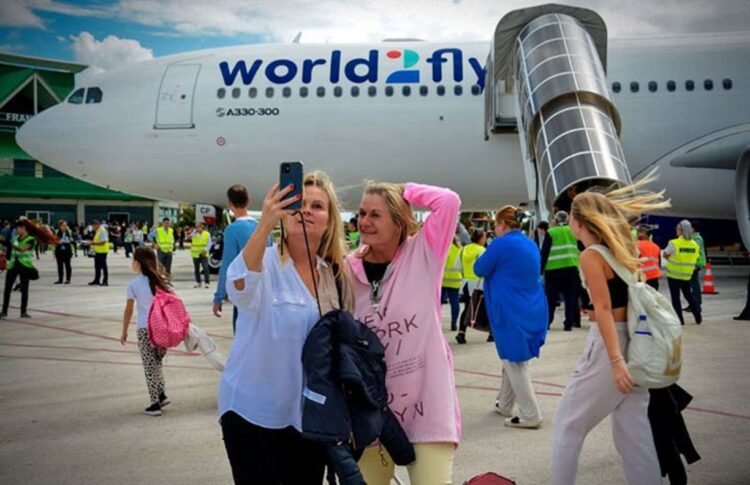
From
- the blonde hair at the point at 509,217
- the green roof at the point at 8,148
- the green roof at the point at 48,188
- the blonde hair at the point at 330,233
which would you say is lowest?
the blonde hair at the point at 330,233

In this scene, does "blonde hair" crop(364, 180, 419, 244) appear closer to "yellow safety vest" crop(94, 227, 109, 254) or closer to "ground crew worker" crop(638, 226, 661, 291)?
"ground crew worker" crop(638, 226, 661, 291)

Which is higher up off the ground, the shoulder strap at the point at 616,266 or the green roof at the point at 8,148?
the green roof at the point at 8,148

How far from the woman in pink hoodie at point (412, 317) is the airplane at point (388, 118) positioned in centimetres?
1291

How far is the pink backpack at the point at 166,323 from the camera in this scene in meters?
5.92

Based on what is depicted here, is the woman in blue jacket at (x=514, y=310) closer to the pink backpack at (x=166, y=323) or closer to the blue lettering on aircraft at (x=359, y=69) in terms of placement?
the pink backpack at (x=166, y=323)

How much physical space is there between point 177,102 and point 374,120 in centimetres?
447

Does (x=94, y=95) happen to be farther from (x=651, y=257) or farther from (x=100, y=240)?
(x=651, y=257)

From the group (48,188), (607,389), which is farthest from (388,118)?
(48,188)

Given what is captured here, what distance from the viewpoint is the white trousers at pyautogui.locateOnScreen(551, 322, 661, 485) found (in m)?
3.59

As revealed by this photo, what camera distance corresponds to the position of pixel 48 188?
186ft

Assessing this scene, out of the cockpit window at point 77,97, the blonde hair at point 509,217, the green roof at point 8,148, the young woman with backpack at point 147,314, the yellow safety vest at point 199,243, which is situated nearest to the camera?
the young woman with backpack at point 147,314

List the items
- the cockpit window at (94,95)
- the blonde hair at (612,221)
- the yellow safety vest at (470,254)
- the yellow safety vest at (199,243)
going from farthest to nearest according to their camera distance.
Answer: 1. the yellow safety vest at (199,243)
2. the cockpit window at (94,95)
3. the yellow safety vest at (470,254)
4. the blonde hair at (612,221)

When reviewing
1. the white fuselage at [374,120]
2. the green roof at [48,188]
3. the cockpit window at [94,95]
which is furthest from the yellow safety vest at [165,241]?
the green roof at [48,188]

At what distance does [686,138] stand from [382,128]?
6.60 metres
